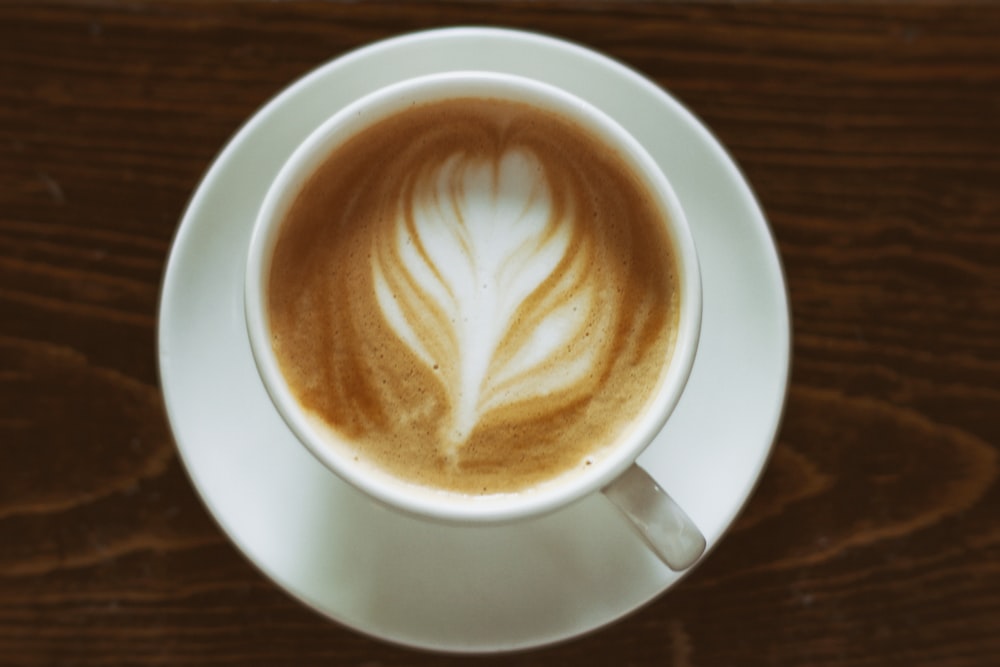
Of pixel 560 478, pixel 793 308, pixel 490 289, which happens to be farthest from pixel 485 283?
pixel 793 308

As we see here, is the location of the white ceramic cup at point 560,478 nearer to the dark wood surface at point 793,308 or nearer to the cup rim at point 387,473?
the cup rim at point 387,473

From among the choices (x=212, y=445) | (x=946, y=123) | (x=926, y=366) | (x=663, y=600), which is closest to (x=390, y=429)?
(x=212, y=445)

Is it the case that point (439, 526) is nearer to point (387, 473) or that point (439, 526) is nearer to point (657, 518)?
point (387, 473)

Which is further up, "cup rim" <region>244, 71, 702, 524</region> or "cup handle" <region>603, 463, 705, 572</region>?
"cup rim" <region>244, 71, 702, 524</region>

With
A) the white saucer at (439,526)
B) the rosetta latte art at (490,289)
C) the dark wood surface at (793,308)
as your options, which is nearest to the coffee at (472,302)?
the rosetta latte art at (490,289)

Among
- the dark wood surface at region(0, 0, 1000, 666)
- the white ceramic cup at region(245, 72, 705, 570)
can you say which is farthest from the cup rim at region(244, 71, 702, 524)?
the dark wood surface at region(0, 0, 1000, 666)

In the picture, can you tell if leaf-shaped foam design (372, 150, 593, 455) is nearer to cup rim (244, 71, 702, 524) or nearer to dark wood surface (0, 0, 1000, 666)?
cup rim (244, 71, 702, 524)
